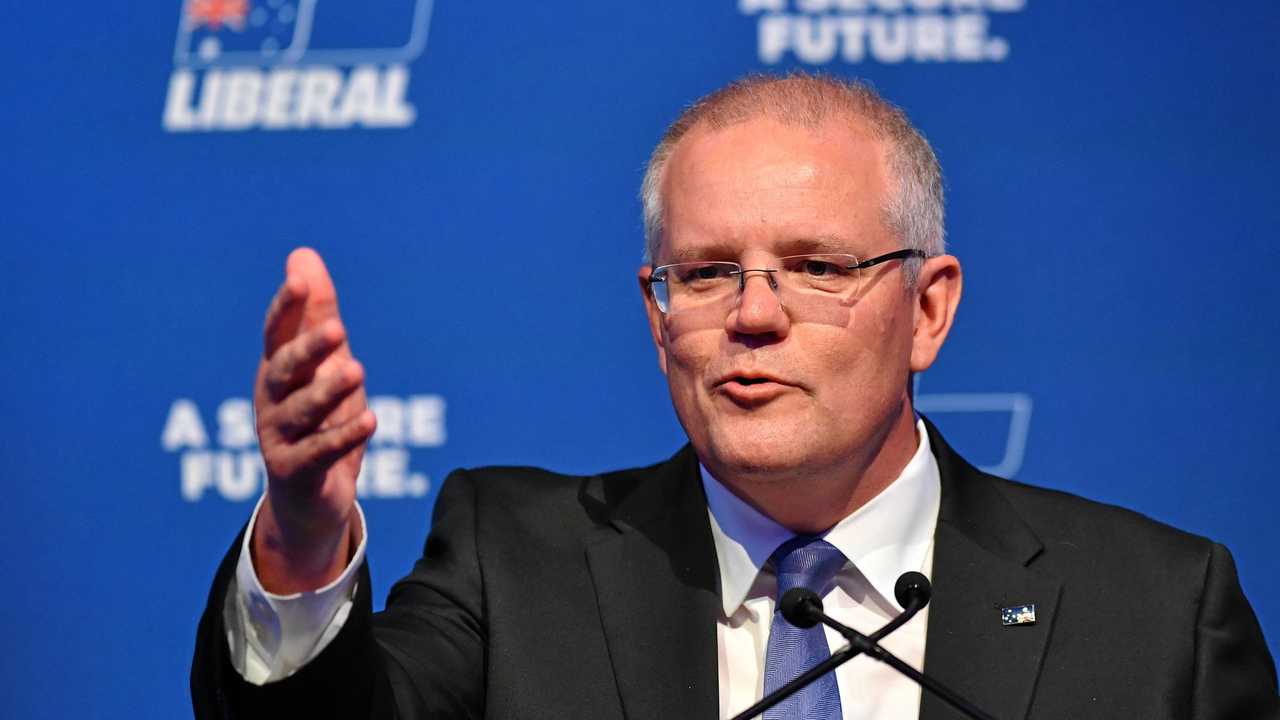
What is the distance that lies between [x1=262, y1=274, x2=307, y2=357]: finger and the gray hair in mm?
953

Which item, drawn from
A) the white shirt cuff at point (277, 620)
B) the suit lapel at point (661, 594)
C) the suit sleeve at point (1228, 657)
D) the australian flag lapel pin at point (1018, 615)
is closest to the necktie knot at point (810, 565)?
the suit lapel at point (661, 594)

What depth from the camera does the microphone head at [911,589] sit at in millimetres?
1642

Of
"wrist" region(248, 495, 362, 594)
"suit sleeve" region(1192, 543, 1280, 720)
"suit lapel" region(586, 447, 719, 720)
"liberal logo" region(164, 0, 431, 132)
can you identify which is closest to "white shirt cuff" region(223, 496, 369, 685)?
"wrist" region(248, 495, 362, 594)

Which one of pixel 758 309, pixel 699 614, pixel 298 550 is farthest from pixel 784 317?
pixel 298 550

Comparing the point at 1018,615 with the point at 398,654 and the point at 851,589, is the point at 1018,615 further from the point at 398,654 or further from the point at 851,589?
the point at 398,654

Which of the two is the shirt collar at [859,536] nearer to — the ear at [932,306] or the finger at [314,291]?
the ear at [932,306]

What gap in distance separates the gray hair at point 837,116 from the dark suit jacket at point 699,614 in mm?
410

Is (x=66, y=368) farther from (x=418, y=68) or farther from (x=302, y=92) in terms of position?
(x=418, y=68)

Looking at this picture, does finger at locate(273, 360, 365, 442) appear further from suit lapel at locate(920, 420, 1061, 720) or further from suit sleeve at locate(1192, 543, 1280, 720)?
suit sleeve at locate(1192, 543, 1280, 720)

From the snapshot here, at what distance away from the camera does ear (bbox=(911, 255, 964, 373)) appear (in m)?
2.15

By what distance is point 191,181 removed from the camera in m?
2.92

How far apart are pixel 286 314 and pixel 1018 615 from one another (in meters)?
1.20

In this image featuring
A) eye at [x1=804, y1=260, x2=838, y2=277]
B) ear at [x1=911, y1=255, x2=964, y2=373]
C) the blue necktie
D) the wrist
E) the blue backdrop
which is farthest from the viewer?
the blue backdrop

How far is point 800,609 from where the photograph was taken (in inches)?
64.2
